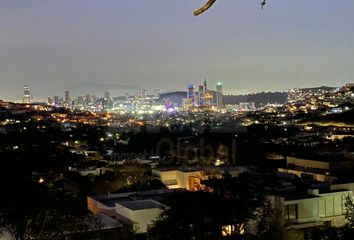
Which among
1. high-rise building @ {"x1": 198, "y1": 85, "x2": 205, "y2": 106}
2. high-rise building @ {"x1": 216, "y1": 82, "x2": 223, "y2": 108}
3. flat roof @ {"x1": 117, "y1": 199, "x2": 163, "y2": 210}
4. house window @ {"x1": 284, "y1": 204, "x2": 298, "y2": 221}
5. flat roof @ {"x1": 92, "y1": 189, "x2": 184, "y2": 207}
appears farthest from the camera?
high-rise building @ {"x1": 198, "y1": 85, "x2": 205, "y2": 106}

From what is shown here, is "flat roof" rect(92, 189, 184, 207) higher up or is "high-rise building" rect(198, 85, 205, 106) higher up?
"high-rise building" rect(198, 85, 205, 106)

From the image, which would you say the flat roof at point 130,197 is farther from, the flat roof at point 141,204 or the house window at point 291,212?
the house window at point 291,212

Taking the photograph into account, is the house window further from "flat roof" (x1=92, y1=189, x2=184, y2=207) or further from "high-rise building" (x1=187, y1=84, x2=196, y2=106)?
"high-rise building" (x1=187, y1=84, x2=196, y2=106)

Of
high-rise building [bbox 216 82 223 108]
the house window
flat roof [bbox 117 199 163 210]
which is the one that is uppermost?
high-rise building [bbox 216 82 223 108]

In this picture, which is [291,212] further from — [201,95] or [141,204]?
[201,95]

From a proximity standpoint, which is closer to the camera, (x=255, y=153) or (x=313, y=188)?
(x=313, y=188)

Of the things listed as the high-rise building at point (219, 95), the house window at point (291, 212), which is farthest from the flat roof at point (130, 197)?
the high-rise building at point (219, 95)

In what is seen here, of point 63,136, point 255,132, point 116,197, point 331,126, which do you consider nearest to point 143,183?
point 116,197

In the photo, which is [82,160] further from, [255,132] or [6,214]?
[255,132]

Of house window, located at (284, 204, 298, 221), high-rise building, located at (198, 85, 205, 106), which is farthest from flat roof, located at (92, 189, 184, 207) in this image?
high-rise building, located at (198, 85, 205, 106)

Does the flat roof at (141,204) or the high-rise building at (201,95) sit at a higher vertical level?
the high-rise building at (201,95)

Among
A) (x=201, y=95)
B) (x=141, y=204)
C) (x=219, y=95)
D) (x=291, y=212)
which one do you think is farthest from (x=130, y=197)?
(x=201, y=95)
